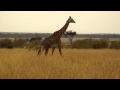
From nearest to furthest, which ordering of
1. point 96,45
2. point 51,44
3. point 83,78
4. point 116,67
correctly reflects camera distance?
point 83,78 < point 116,67 < point 51,44 < point 96,45

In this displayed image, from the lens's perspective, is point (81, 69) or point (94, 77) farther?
point (81, 69)

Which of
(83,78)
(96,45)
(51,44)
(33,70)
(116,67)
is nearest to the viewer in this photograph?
(83,78)

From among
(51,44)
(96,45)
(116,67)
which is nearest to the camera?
(116,67)

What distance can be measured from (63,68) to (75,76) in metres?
0.82

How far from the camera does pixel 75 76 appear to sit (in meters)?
6.91

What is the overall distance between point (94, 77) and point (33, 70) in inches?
67.7

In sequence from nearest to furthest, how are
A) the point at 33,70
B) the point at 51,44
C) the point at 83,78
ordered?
the point at 83,78 → the point at 33,70 → the point at 51,44

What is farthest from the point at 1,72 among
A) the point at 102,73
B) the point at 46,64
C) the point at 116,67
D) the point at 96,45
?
the point at 96,45

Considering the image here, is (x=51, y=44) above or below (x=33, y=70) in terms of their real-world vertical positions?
above

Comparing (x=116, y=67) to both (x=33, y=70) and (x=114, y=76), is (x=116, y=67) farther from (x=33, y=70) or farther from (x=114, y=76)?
(x=33, y=70)

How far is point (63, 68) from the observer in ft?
25.1

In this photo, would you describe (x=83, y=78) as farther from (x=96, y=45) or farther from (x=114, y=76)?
(x=96, y=45)

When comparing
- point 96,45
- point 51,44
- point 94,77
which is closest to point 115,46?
point 96,45

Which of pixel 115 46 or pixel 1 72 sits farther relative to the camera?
→ pixel 115 46
